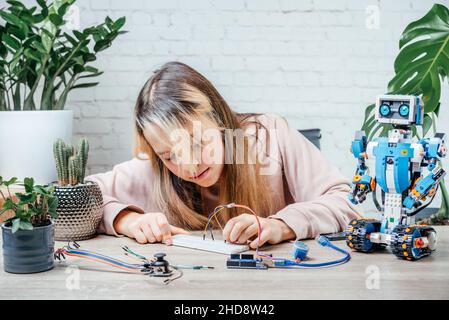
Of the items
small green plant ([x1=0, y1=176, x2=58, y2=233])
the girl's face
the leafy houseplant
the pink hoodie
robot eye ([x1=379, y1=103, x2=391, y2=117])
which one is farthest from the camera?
the leafy houseplant

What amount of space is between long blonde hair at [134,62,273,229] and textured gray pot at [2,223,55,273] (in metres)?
0.50

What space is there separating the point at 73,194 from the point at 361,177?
61cm

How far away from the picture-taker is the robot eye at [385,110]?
112 centimetres

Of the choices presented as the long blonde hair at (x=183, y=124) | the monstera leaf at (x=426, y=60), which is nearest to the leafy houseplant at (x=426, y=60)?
the monstera leaf at (x=426, y=60)

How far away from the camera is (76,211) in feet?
4.12

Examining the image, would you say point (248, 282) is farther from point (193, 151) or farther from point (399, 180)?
point (193, 151)

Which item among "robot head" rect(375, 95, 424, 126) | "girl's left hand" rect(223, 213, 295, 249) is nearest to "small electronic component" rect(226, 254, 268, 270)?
"girl's left hand" rect(223, 213, 295, 249)

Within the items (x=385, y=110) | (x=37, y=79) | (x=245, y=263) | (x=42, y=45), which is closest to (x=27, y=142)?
(x=37, y=79)

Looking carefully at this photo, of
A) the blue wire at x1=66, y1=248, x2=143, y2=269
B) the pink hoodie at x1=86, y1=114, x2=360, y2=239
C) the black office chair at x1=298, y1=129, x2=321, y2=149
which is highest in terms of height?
the black office chair at x1=298, y1=129, x2=321, y2=149

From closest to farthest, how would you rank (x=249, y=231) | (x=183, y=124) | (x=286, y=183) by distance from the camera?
(x=249, y=231)
(x=183, y=124)
(x=286, y=183)

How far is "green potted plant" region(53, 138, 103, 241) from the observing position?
1.25 metres

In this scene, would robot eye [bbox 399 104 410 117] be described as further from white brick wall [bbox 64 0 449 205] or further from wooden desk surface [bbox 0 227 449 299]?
white brick wall [bbox 64 0 449 205]

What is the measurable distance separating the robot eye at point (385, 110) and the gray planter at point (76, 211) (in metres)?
0.65
